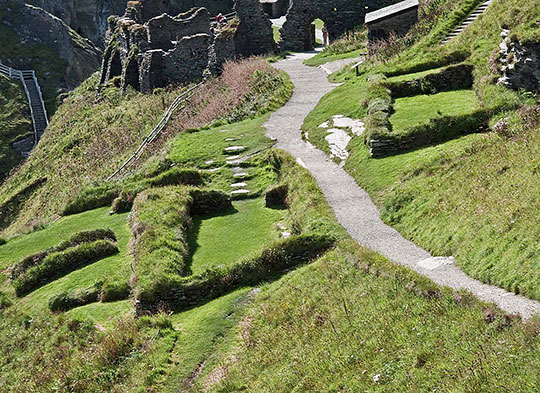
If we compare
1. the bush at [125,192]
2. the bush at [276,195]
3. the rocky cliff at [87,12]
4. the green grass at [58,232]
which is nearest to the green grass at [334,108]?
the bush at [276,195]

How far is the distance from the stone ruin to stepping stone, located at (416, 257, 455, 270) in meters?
33.1

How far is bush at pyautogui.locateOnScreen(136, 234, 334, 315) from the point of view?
17.6m

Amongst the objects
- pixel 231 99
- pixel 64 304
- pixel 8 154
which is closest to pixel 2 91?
pixel 8 154

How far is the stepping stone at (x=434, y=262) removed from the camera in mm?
14969

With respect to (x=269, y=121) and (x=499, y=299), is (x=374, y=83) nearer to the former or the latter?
(x=269, y=121)

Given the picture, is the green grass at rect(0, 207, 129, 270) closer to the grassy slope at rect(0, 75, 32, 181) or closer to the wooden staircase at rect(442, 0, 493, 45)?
the wooden staircase at rect(442, 0, 493, 45)

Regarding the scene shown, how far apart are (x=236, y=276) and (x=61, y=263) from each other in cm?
712

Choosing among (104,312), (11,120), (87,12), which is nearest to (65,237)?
(104,312)

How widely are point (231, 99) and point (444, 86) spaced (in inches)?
532

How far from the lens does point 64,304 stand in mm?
19547

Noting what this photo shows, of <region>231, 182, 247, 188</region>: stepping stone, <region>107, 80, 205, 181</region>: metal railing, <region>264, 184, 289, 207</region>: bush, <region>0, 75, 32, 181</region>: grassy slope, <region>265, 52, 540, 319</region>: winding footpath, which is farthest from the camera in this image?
<region>0, 75, 32, 181</region>: grassy slope

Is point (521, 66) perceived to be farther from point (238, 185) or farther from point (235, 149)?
point (235, 149)

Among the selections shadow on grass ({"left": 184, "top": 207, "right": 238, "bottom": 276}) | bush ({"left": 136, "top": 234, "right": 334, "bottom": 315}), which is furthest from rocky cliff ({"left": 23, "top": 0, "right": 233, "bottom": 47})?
bush ({"left": 136, "top": 234, "right": 334, "bottom": 315})

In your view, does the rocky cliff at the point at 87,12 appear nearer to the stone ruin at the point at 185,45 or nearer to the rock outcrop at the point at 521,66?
the stone ruin at the point at 185,45
